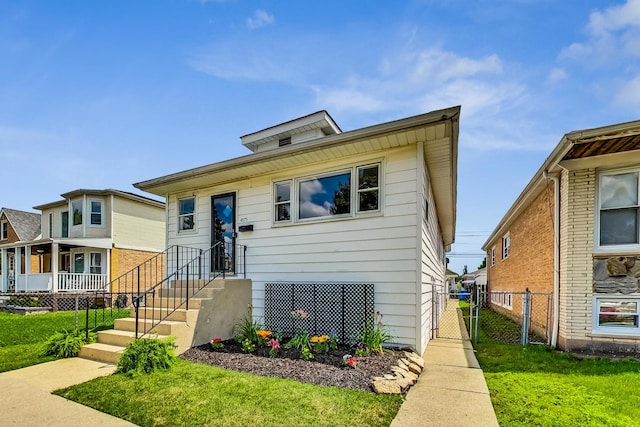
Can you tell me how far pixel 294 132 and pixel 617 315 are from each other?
379 inches

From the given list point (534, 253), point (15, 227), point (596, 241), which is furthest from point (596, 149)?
point (15, 227)

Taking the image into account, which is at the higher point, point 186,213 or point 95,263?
point 186,213

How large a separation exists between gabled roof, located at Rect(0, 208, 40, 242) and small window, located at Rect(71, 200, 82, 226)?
23.0 ft

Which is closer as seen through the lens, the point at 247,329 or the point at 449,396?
the point at 449,396

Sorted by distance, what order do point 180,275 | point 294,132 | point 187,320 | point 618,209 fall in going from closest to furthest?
point 187,320, point 618,209, point 180,275, point 294,132

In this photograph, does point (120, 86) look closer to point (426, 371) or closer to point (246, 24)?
point (246, 24)

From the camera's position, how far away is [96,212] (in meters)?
18.5

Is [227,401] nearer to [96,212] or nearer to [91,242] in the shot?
[91,242]

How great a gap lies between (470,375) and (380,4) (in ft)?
23.6

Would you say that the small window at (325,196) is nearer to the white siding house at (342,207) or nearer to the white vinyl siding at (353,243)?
the white siding house at (342,207)

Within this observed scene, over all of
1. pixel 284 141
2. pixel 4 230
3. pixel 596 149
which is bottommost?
pixel 4 230

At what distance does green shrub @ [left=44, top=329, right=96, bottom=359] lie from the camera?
233 inches

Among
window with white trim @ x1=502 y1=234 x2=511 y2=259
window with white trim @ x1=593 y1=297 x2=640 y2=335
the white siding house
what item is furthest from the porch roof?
window with white trim @ x1=502 y1=234 x2=511 y2=259

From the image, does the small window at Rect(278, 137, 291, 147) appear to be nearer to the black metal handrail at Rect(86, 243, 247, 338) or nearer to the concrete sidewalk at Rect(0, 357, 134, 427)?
the black metal handrail at Rect(86, 243, 247, 338)
